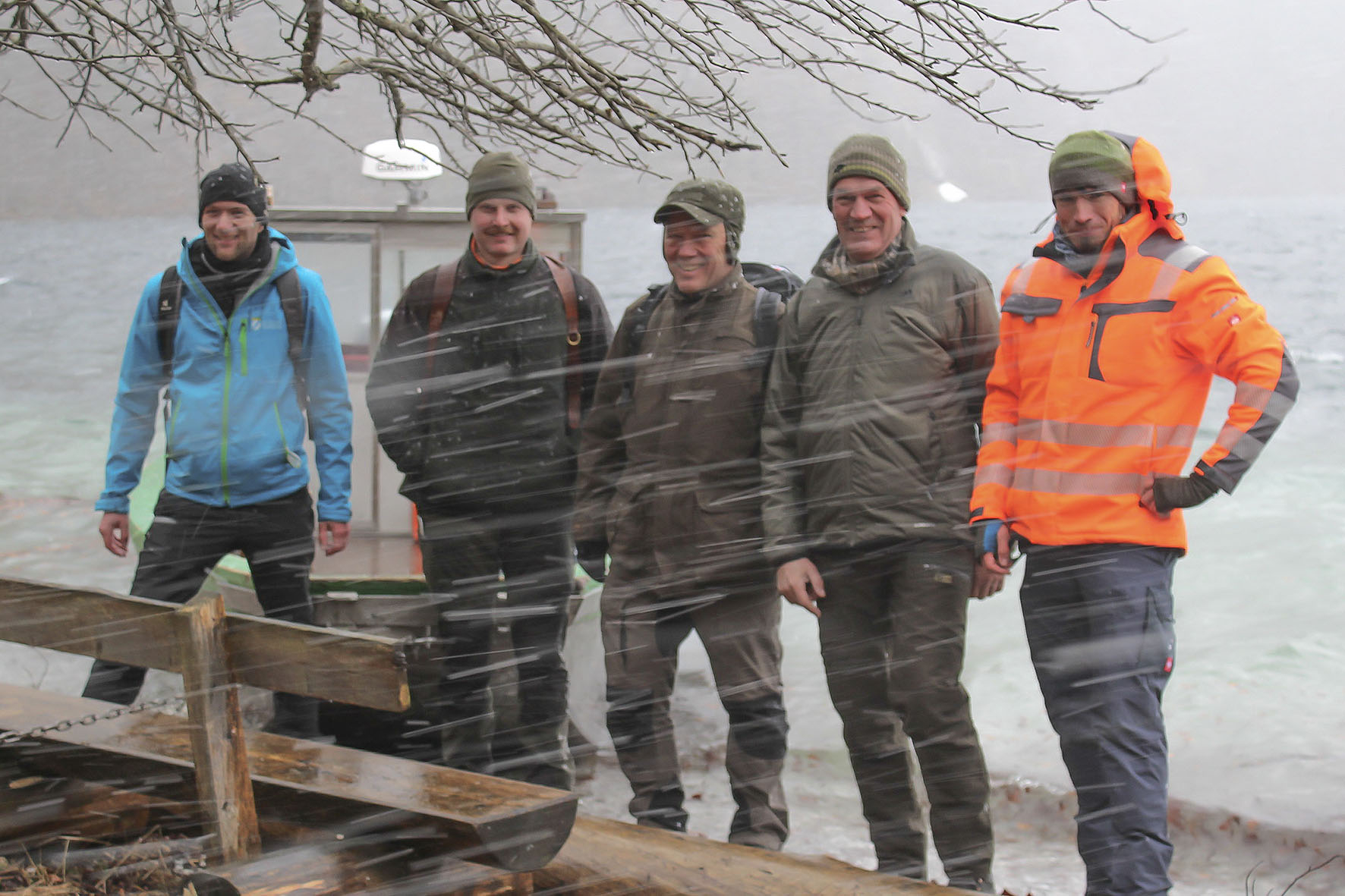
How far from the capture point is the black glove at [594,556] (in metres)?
4.28

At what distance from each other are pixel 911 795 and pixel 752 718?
22.3 inches

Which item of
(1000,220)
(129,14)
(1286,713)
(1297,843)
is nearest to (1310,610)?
(1286,713)

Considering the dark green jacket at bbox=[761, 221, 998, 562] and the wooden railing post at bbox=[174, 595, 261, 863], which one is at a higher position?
the dark green jacket at bbox=[761, 221, 998, 562]

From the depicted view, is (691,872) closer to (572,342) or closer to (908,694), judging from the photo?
(908,694)

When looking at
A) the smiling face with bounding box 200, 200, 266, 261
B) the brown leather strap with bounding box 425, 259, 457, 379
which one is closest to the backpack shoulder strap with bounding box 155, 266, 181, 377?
the smiling face with bounding box 200, 200, 266, 261

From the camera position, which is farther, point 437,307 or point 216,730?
point 437,307

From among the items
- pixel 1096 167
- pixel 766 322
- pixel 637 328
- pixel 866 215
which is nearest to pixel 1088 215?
pixel 1096 167

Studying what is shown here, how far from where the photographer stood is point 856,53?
430cm

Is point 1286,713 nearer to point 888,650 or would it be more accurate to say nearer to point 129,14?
point 888,650

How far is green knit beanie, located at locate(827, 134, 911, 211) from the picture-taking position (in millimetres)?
3754

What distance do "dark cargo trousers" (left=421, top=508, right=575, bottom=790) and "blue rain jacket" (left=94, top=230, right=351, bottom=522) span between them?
1.77 ft

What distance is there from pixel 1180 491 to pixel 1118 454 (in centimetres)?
21

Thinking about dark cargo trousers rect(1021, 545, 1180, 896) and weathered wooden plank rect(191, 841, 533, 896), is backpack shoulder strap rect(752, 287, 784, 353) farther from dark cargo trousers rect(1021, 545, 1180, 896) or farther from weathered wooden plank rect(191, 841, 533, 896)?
weathered wooden plank rect(191, 841, 533, 896)

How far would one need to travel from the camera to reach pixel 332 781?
10.9 feet
